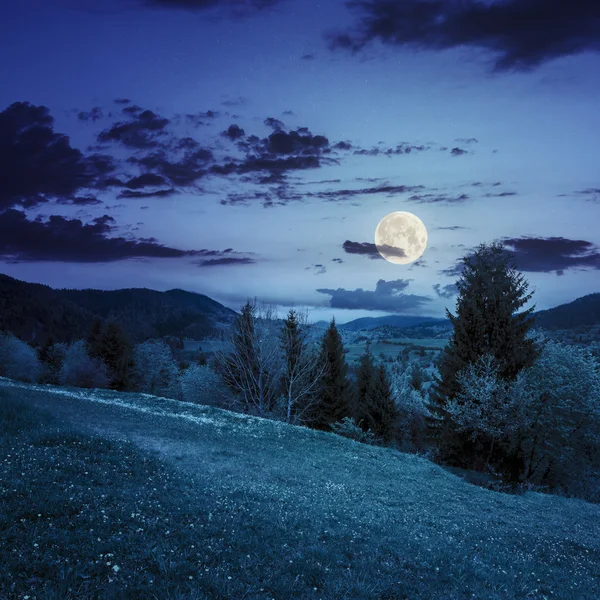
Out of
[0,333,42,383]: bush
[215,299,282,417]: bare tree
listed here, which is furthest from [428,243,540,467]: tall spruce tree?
[0,333,42,383]: bush

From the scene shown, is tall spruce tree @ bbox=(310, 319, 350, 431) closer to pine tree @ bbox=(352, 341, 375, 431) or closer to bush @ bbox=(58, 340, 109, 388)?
pine tree @ bbox=(352, 341, 375, 431)

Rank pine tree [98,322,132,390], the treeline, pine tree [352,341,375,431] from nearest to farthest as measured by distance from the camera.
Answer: the treeline, pine tree [352,341,375,431], pine tree [98,322,132,390]

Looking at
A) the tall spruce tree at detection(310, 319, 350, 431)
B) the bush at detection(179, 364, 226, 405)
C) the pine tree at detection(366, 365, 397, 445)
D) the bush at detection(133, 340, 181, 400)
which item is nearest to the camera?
the tall spruce tree at detection(310, 319, 350, 431)

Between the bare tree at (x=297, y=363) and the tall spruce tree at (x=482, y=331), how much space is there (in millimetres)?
14788

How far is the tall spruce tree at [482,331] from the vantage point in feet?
122

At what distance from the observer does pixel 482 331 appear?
124 feet

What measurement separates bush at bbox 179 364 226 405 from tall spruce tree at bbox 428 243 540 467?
34.3 m

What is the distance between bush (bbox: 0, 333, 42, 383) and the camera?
80500 millimetres

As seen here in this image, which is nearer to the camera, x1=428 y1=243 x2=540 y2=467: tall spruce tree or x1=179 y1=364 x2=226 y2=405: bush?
x1=428 y1=243 x2=540 y2=467: tall spruce tree

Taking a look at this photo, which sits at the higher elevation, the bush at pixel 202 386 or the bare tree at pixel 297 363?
the bare tree at pixel 297 363

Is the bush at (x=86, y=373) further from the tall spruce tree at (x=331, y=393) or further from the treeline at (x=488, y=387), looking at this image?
the tall spruce tree at (x=331, y=393)

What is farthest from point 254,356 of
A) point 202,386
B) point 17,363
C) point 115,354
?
point 17,363

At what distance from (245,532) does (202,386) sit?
211 ft

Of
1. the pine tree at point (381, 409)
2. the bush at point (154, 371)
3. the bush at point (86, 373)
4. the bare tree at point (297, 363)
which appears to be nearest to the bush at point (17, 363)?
the bush at point (86, 373)
